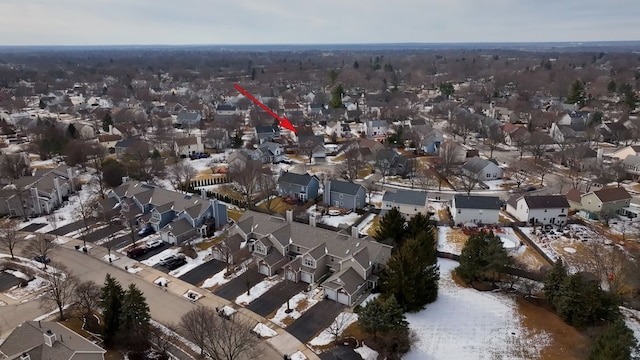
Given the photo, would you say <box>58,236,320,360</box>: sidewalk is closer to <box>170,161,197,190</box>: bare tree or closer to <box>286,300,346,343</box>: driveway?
<box>286,300,346,343</box>: driveway

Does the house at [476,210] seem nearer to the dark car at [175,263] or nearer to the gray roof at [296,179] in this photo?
the gray roof at [296,179]

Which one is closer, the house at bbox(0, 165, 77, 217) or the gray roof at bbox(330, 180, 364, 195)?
the house at bbox(0, 165, 77, 217)

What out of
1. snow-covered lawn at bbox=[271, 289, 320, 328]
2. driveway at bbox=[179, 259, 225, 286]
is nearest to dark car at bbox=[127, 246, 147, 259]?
driveway at bbox=[179, 259, 225, 286]

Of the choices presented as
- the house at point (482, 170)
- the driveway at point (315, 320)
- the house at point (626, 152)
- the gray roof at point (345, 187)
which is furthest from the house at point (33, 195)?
the house at point (626, 152)

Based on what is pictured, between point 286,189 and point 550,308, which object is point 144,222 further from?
point 550,308

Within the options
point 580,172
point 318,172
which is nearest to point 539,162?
point 580,172
